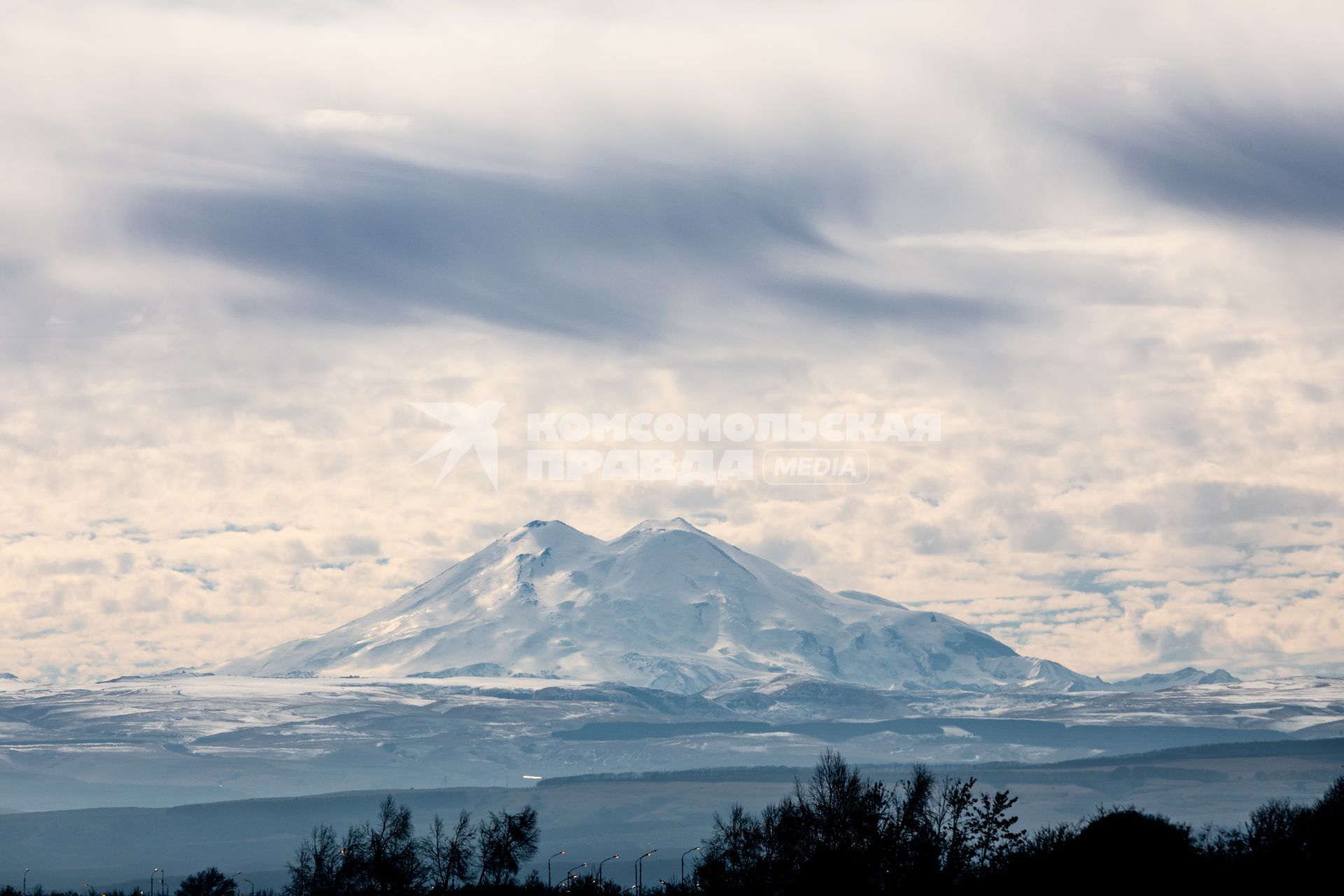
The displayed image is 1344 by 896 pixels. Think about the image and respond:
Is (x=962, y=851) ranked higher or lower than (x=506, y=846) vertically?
higher

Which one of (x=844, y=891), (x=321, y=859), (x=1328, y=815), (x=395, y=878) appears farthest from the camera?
(x=321, y=859)

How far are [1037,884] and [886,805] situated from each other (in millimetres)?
25550

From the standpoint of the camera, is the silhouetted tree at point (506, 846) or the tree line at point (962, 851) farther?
the silhouetted tree at point (506, 846)

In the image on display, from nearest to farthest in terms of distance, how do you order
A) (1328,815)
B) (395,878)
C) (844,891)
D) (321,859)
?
(844,891), (1328,815), (395,878), (321,859)

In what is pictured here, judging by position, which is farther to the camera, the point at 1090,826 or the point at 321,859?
the point at 321,859

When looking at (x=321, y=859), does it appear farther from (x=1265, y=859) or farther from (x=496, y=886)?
(x=1265, y=859)

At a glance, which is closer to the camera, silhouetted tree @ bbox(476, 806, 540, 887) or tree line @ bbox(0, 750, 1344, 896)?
tree line @ bbox(0, 750, 1344, 896)

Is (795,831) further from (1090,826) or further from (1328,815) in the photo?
(1328,815)

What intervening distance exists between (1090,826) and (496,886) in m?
76.2

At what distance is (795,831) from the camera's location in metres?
158

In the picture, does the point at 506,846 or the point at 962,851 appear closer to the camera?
the point at 962,851

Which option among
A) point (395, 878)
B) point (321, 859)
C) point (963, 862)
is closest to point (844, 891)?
point (963, 862)

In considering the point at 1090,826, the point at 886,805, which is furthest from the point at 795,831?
the point at 1090,826

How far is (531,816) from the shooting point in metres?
190
